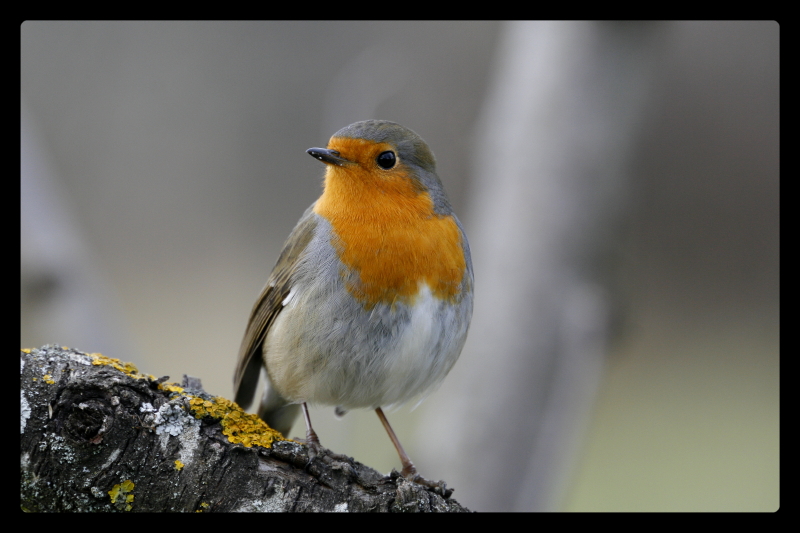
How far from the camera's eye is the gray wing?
10.7ft

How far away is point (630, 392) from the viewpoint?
7.43m

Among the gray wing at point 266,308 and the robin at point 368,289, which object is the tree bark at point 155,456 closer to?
the robin at point 368,289

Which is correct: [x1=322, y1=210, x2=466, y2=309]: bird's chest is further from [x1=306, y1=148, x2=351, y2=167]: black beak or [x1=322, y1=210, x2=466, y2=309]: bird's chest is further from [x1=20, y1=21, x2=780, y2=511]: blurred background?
[x1=20, y1=21, x2=780, y2=511]: blurred background

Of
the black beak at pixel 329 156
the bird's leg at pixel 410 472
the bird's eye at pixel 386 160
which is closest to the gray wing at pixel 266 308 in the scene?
the black beak at pixel 329 156

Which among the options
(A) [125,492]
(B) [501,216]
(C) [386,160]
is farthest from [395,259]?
(B) [501,216]

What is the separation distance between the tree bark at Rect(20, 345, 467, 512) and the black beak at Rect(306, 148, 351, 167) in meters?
1.34

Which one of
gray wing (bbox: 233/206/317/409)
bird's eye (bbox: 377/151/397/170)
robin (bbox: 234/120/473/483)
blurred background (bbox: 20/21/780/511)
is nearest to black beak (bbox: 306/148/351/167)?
robin (bbox: 234/120/473/483)

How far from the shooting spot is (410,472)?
3332mm

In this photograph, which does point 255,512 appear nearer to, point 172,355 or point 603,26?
point 603,26

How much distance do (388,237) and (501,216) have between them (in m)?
1.69

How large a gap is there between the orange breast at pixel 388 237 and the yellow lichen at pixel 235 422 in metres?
0.83

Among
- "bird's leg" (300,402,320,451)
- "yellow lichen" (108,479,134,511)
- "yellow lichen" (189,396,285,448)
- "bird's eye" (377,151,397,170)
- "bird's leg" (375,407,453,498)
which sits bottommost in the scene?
"bird's leg" (375,407,453,498)
